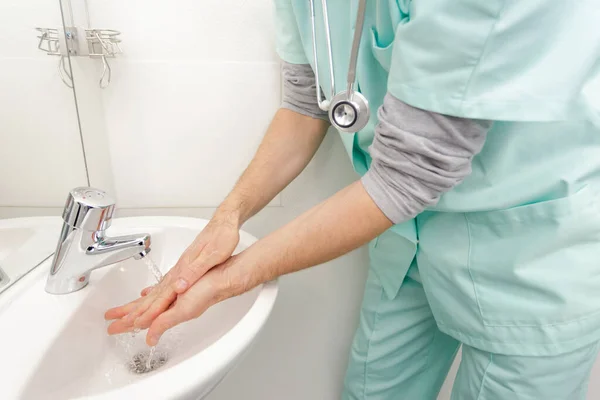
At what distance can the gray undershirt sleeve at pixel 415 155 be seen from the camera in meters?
0.50

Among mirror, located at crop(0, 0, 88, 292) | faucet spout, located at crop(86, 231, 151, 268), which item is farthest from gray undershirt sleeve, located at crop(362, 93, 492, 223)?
mirror, located at crop(0, 0, 88, 292)

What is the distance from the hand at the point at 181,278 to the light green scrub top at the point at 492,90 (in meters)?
0.27

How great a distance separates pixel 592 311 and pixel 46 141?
94cm

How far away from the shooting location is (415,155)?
1.67 feet

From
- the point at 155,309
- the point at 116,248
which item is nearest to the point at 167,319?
the point at 155,309

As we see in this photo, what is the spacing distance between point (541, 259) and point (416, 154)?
275 mm

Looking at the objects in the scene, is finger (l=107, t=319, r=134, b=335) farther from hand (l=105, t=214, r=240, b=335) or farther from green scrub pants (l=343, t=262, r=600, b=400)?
green scrub pants (l=343, t=262, r=600, b=400)

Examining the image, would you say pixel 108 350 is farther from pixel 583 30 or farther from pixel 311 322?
pixel 583 30

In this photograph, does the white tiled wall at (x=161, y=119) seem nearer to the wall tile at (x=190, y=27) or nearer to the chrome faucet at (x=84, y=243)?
the wall tile at (x=190, y=27)

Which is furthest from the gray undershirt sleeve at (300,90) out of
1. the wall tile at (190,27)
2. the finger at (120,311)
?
the finger at (120,311)

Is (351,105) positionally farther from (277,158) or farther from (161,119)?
(161,119)

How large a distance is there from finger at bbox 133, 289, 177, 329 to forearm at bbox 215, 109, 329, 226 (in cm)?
20

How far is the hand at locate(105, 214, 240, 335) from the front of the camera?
1.97 feet

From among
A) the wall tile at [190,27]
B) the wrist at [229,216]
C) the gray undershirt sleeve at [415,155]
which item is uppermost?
the wall tile at [190,27]
